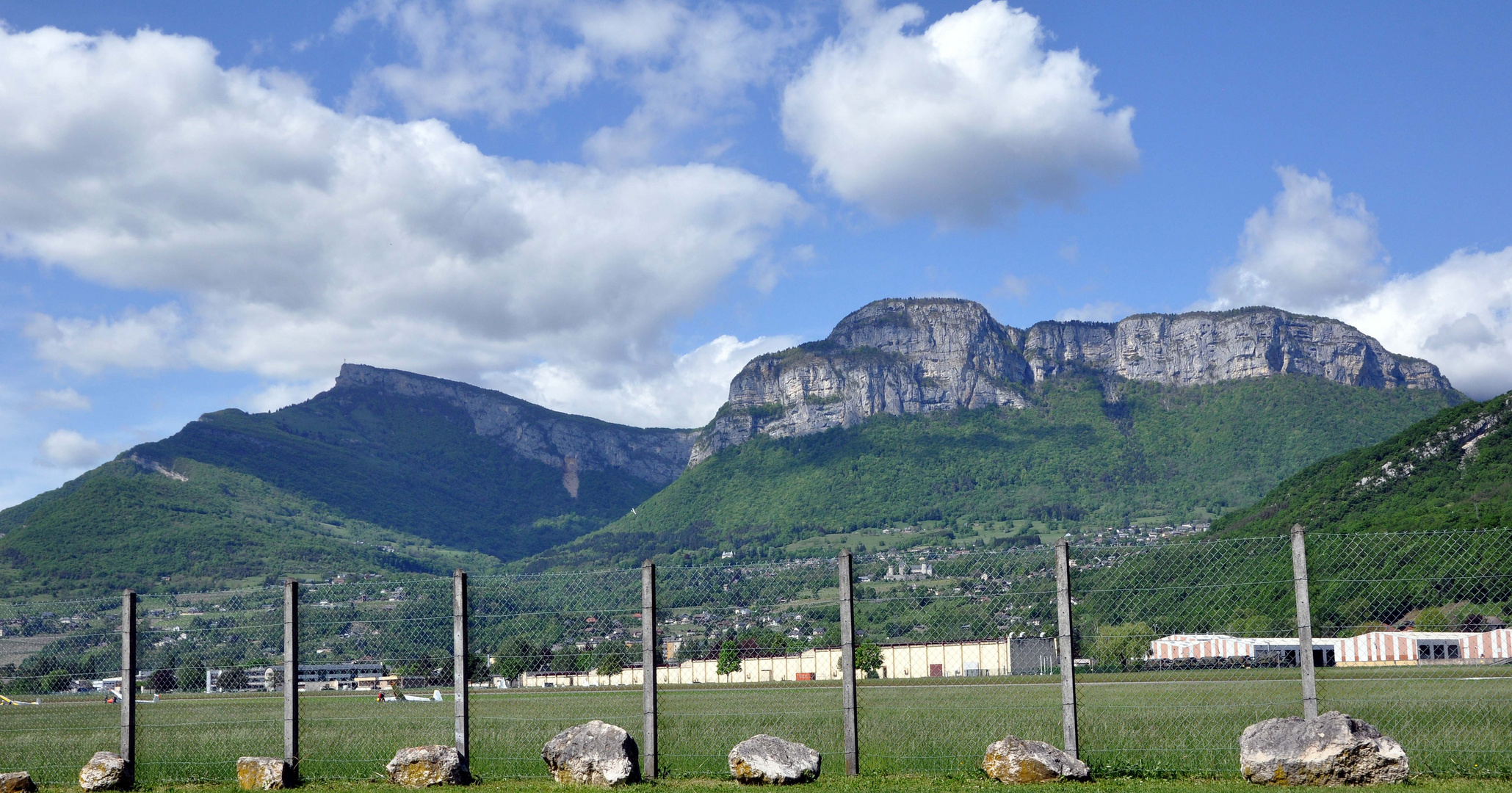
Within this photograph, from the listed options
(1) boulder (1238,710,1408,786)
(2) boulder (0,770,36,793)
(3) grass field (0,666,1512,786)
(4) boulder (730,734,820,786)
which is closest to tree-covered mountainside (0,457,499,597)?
(3) grass field (0,666,1512,786)

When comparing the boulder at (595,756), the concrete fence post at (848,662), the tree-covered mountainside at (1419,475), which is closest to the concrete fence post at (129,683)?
the boulder at (595,756)

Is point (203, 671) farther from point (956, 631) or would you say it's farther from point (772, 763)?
point (956, 631)

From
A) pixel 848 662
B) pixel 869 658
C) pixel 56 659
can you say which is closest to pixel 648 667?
pixel 848 662

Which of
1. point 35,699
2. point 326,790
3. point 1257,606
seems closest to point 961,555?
point 1257,606

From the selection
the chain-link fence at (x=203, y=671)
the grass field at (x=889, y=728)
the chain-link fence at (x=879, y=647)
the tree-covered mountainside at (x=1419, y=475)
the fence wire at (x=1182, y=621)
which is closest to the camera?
the chain-link fence at (x=879, y=647)

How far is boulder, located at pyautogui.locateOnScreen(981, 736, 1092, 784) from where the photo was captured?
10.8 m

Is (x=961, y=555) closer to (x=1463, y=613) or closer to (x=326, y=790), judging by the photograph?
(x=1463, y=613)

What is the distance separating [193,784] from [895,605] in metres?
8.55

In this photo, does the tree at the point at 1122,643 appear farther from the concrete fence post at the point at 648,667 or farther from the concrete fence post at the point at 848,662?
the concrete fence post at the point at 648,667

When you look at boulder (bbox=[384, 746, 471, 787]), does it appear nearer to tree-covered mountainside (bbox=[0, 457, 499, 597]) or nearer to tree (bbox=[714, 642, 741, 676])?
tree (bbox=[714, 642, 741, 676])

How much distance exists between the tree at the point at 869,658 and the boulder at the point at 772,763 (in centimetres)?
131

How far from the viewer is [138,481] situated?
189 meters

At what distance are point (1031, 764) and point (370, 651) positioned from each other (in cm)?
908

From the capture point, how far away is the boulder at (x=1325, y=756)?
10.1 m
